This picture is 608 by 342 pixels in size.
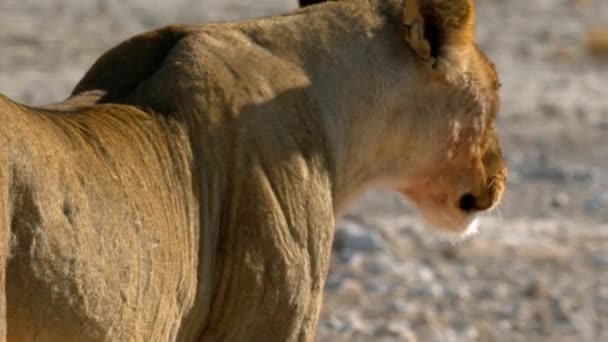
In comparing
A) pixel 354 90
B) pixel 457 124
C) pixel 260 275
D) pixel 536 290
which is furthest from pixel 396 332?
pixel 260 275

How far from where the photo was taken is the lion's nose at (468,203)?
5117mm

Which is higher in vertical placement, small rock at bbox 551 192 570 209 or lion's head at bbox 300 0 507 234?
lion's head at bbox 300 0 507 234

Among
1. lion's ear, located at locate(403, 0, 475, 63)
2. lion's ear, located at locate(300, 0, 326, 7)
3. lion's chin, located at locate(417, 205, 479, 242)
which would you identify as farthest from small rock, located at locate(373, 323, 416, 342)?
lion's ear, located at locate(403, 0, 475, 63)

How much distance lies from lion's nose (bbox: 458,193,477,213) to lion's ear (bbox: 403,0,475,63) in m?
0.57

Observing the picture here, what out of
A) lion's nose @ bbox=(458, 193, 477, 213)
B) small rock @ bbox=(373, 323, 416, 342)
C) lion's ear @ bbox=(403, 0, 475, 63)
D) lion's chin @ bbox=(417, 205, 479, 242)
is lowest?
small rock @ bbox=(373, 323, 416, 342)

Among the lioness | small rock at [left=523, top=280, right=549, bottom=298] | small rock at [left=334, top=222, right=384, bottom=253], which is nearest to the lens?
the lioness

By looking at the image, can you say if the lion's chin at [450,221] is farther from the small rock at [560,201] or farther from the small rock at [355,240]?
the small rock at [560,201]

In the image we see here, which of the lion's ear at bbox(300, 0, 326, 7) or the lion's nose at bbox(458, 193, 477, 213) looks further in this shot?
the lion's nose at bbox(458, 193, 477, 213)

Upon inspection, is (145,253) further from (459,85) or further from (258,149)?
(459,85)

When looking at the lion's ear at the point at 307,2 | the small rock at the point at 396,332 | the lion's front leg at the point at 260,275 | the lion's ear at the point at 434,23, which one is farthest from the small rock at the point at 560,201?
the lion's front leg at the point at 260,275

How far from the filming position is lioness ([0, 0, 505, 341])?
3508 millimetres

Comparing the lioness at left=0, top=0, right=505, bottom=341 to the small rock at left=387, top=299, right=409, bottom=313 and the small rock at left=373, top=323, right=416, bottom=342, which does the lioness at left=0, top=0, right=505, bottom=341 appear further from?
the small rock at left=387, top=299, right=409, bottom=313

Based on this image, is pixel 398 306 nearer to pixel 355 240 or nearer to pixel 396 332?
pixel 396 332

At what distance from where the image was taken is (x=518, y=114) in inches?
502
